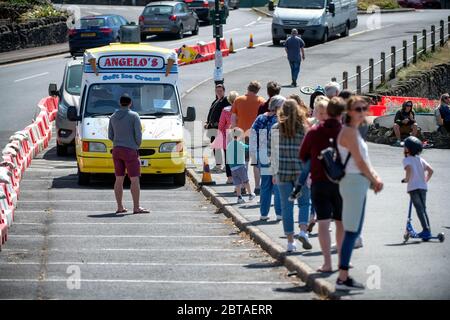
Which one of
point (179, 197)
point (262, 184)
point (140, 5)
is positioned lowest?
point (140, 5)

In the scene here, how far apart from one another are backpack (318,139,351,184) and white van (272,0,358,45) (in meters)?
35.8

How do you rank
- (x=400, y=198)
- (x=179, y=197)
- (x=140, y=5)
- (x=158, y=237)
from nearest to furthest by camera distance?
(x=158, y=237) → (x=400, y=198) → (x=179, y=197) → (x=140, y=5)

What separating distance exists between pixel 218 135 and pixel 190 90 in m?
16.5

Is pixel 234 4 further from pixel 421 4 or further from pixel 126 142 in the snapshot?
pixel 126 142

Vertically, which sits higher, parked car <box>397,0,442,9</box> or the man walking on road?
the man walking on road

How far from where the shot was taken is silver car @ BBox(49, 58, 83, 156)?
2577 cm

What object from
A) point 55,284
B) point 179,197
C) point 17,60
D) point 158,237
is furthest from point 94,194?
point 17,60

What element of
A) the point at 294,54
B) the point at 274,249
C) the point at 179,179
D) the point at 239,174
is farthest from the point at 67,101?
the point at 294,54

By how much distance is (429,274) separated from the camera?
1233 cm

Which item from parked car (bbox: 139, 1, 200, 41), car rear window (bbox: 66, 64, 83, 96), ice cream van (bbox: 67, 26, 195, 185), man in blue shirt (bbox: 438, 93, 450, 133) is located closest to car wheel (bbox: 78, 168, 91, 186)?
ice cream van (bbox: 67, 26, 195, 185)

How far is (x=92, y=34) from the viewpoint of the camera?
46.3 meters

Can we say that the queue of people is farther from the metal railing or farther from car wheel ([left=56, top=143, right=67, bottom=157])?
the metal railing

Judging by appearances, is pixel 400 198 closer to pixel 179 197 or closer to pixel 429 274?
pixel 179 197

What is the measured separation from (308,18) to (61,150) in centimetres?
2260
